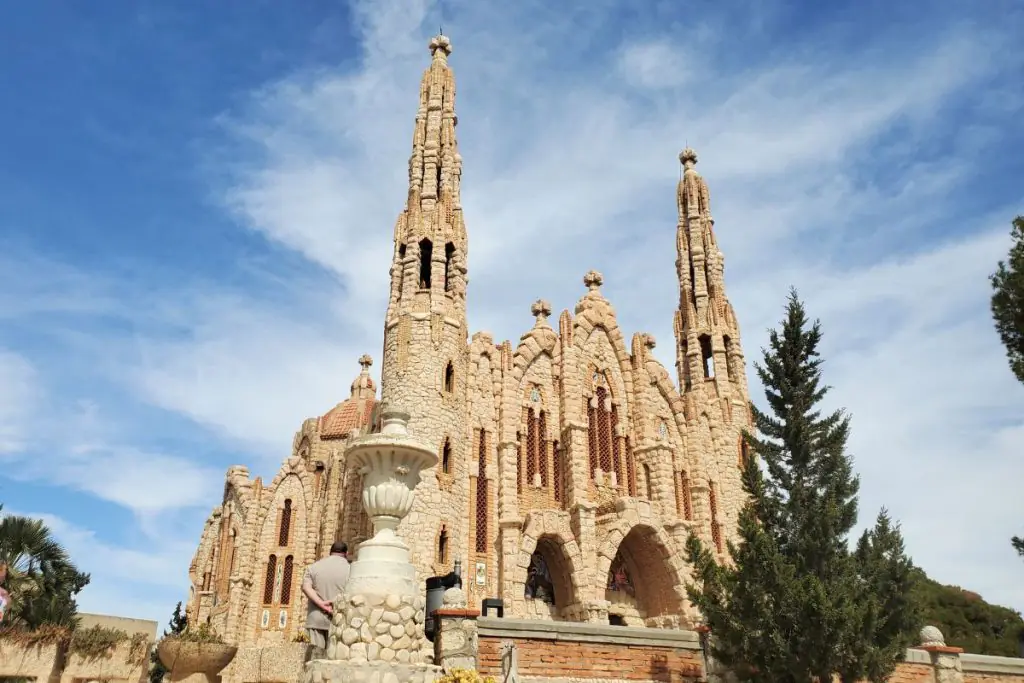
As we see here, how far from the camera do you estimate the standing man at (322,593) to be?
8.35 m

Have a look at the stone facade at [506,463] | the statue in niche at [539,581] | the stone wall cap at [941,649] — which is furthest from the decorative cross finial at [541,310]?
the stone wall cap at [941,649]

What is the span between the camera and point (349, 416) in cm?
3047

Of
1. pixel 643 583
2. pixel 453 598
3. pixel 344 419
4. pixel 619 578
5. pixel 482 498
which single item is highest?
pixel 344 419

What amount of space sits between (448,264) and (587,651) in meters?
14.6

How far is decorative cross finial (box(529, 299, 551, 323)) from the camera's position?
90.7ft

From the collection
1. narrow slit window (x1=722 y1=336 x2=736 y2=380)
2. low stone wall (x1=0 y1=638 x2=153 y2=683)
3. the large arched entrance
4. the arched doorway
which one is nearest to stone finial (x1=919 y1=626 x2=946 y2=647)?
the large arched entrance

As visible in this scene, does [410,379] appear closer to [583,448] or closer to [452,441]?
[452,441]

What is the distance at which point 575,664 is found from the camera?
40.4 ft

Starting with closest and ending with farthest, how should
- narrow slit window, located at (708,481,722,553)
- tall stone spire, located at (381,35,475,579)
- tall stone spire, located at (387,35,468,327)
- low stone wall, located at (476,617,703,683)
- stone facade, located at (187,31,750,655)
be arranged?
low stone wall, located at (476,617,703,683)
tall stone spire, located at (381,35,475,579)
stone facade, located at (187,31,750,655)
tall stone spire, located at (387,35,468,327)
narrow slit window, located at (708,481,722,553)

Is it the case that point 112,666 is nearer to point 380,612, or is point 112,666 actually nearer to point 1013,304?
point 380,612

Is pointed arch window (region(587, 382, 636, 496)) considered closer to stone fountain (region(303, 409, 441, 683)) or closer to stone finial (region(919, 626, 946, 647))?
stone finial (region(919, 626, 946, 647))

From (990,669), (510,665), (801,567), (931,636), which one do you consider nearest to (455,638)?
(510,665)

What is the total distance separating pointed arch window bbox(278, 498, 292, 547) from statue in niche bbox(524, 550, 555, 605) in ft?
28.0

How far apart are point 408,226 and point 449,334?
388 cm
